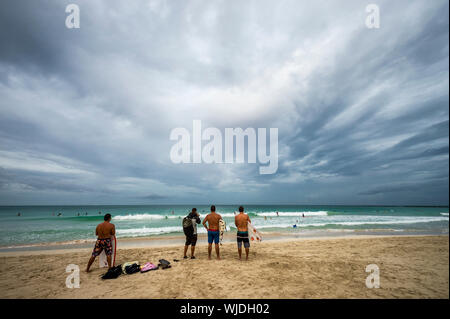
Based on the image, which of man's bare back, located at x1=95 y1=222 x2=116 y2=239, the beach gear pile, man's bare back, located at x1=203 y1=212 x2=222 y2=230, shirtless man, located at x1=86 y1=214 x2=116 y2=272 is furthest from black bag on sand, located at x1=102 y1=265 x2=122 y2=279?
man's bare back, located at x1=203 y1=212 x2=222 y2=230

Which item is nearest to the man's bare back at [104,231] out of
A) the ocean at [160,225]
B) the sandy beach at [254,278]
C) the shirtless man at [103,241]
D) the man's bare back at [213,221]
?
the shirtless man at [103,241]

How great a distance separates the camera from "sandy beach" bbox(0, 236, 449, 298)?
4.67m

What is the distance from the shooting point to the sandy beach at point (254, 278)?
4.67 metres

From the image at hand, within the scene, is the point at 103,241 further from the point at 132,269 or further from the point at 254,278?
the point at 254,278

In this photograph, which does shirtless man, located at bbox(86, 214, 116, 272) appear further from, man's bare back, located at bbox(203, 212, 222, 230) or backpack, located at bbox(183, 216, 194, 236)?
man's bare back, located at bbox(203, 212, 222, 230)

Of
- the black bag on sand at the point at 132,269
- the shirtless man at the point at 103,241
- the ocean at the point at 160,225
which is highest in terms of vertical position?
the shirtless man at the point at 103,241

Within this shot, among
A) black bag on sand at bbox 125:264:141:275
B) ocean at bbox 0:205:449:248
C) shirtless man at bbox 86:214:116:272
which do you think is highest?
shirtless man at bbox 86:214:116:272

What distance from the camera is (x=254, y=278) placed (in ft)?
18.7

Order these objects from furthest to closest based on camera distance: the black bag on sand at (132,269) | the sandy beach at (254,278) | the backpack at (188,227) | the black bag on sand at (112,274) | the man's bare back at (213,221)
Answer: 1. the backpack at (188,227)
2. the man's bare back at (213,221)
3. the black bag on sand at (132,269)
4. the black bag on sand at (112,274)
5. the sandy beach at (254,278)

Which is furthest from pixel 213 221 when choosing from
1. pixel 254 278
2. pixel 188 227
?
pixel 254 278

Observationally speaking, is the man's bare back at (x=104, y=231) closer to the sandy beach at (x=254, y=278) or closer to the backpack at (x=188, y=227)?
the sandy beach at (x=254, y=278)

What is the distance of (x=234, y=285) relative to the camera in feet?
17.2
